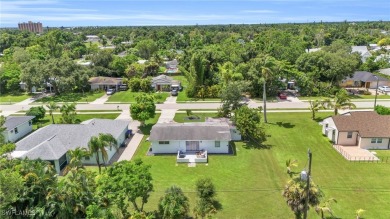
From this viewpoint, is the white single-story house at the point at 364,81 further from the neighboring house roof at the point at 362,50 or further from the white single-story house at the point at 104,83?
the white single-story house at the point at 104,83

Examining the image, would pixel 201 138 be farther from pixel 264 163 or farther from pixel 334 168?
pixel 334 168

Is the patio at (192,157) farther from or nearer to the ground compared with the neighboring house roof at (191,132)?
nearer to the ground

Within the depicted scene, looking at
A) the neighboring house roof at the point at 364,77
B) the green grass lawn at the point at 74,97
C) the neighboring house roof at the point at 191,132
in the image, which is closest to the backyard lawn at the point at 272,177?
the neighboring house roof at the point at 191,132

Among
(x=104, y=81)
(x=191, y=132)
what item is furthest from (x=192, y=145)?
(x=104, y=81)

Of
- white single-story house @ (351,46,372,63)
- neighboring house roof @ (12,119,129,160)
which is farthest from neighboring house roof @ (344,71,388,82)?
neighboring house roof @ (12,119,129,160)

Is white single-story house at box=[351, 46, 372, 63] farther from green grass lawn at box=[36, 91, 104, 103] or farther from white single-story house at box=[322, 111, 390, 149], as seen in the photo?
green grass lawn at box=[36, 91, 104, 103]

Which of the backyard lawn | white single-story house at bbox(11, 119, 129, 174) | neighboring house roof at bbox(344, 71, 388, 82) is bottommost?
the backyard lawn

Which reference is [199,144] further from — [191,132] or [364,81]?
[364,81]
